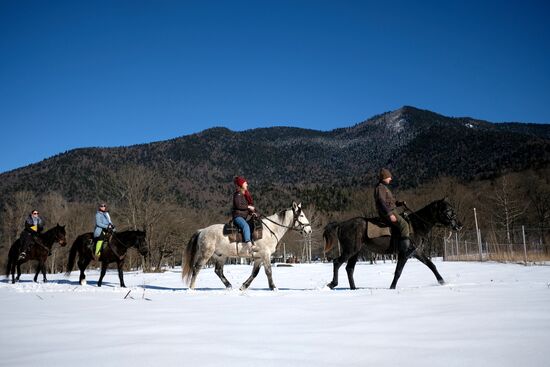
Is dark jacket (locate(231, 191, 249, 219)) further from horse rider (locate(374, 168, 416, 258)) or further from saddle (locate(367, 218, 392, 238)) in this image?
horse rider (locate(374, 168, 416, 258))

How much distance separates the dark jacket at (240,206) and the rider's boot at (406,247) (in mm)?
3833

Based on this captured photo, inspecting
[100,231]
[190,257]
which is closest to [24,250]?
[100,231]

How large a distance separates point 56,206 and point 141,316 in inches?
2305

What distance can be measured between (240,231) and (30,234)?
10082 mm

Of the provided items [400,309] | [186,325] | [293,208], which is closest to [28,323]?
[186,325]

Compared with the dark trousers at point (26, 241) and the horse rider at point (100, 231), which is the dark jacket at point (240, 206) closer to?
the horse rider at point (100, 231)

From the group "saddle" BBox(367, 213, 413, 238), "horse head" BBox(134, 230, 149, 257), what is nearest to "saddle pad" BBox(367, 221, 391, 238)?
"saddle" BBox(367, 213, 413, 238)

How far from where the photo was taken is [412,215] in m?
10.2

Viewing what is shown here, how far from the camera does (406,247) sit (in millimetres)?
9711

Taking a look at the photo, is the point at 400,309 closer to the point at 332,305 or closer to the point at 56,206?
the point at 332,305

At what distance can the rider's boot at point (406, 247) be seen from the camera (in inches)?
381

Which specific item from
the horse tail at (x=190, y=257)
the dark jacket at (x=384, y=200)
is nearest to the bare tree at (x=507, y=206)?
the dark jacket at (x=384, y=200)

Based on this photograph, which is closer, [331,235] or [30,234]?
[331,235]

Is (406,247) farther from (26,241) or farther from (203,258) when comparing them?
(26,241)
